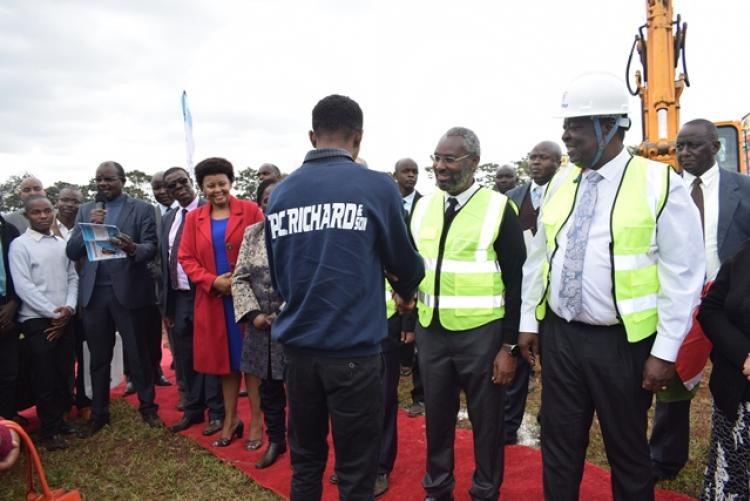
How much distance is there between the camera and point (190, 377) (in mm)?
4898

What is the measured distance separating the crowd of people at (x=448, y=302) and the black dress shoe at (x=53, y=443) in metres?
0.02

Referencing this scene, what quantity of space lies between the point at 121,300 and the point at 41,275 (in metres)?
0.68

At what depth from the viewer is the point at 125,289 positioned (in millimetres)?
4801

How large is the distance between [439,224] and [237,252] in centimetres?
188

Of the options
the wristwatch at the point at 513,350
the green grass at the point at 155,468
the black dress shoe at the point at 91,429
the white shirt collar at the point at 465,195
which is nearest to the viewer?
the wristwatch at the point at 513,350

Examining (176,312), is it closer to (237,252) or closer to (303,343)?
(237,252)

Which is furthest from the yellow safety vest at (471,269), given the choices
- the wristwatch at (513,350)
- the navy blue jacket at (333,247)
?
→ the navy blue jacket at (333,247)

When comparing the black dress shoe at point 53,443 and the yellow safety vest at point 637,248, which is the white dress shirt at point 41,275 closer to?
the black dress shoe at point 53,443

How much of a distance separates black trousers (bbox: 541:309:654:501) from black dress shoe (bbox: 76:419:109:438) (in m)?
4.15

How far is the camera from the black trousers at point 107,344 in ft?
15.8

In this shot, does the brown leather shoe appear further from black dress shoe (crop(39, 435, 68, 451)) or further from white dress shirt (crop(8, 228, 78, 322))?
white dress shirt (crop(8, 228, 78, 322))

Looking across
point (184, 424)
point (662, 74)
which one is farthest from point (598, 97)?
point (662, 74)

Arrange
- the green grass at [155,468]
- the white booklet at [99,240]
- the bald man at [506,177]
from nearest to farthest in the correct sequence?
the green grass at [155,468], the white booklet at [99,240], the bald man at [506,177]

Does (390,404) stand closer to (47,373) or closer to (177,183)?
(177,183)
